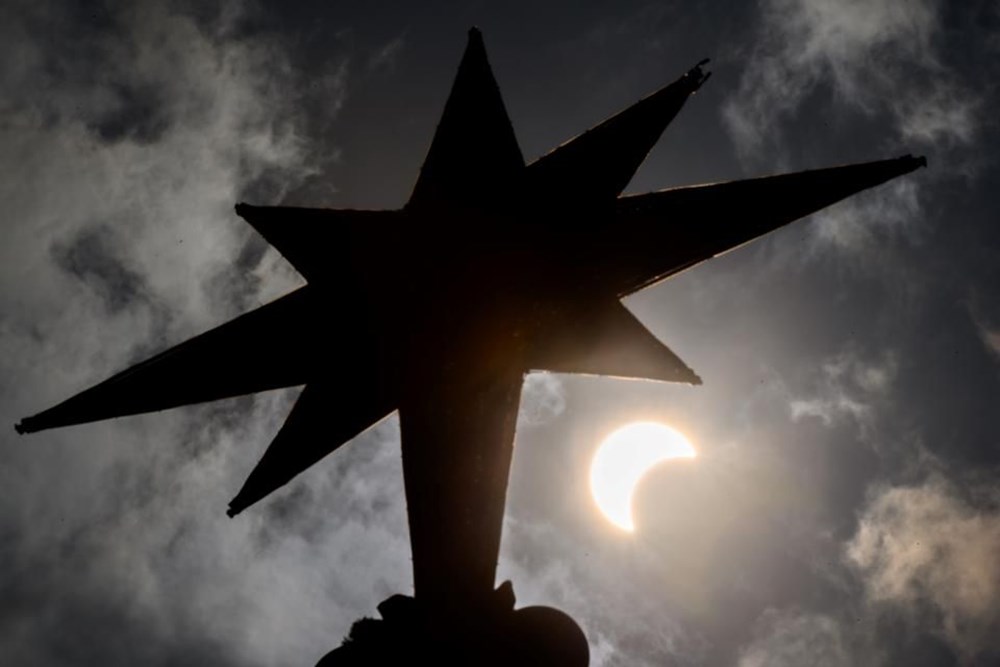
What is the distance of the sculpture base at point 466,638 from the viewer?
422 centimetres

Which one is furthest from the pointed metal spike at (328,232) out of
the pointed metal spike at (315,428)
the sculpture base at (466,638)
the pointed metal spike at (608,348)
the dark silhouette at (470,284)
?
the sculpture base at (466,638)

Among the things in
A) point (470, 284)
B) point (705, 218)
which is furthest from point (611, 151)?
point (470, 284)

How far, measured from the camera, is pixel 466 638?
4293 mm

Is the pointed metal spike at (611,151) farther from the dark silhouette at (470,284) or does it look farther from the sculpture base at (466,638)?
the sculpture base at (466,638)

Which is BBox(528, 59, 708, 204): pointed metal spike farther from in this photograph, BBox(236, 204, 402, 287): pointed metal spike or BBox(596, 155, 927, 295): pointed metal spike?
BBox(236, 204, 402, 287): pointed metal spike

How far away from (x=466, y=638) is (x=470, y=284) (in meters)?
2.79

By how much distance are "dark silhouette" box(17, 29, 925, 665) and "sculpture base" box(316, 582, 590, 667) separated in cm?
119

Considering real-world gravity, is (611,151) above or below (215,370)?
above

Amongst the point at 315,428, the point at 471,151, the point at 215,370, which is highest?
the point at 471,151

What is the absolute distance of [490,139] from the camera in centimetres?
683

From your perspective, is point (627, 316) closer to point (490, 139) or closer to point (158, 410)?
point (490, 139)

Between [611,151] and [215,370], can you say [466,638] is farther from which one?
[611,151]

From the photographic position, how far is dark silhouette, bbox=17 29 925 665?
5965 mm

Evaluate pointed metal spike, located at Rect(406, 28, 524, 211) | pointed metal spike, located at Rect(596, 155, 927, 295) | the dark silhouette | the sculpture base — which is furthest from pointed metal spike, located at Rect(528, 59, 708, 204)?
the sculpture base
